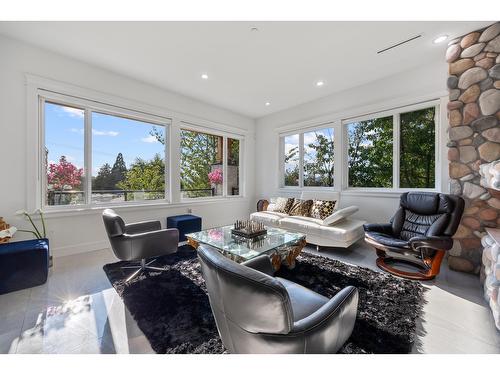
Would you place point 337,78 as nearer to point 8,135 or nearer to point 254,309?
point 254,309

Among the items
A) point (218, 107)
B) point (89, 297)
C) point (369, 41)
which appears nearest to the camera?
point (89, 297)

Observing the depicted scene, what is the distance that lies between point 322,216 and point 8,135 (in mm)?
4676

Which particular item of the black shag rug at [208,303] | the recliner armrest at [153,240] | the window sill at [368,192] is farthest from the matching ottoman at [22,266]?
the window sill at [368,192]

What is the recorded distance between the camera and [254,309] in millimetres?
920

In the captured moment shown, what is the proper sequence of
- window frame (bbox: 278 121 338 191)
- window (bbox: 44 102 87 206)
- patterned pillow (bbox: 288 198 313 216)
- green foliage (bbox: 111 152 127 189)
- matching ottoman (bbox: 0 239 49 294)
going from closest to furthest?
matching ottoman (bbox: 0 239 49 294) < window (bbox: 44 102 87 206) < green foliage (bbox: 111 152 127 189) < patterned pillow (bbox: 288 198 313 216) < window frame (bbox: 278 121 338 191)

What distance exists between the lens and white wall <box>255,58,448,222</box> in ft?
10.3

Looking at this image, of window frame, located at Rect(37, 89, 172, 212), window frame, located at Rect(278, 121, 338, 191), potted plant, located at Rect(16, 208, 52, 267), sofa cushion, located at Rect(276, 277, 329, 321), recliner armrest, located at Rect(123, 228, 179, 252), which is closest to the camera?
sofa cushion, located at Rect(276, 277, 329, 321)


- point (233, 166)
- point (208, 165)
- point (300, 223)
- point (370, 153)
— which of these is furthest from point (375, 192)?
point (208, 165)

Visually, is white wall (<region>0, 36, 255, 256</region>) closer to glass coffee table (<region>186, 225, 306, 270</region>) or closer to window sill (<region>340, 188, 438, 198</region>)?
glass coffee table (<region>186, 225, 306, 270</region>)

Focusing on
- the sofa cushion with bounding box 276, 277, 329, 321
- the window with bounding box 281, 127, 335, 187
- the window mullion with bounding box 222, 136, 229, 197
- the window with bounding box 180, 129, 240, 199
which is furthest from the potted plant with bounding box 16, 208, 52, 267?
the window with bounding box 281, 127, 335, 187

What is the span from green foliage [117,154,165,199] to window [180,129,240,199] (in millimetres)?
427

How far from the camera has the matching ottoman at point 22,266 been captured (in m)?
2.13

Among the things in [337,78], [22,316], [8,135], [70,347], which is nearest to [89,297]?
[22,316]

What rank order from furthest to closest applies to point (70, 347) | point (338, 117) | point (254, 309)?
point (338, 117)
point (70, 347)
point (254, 309)
